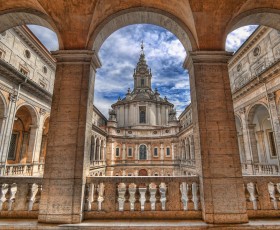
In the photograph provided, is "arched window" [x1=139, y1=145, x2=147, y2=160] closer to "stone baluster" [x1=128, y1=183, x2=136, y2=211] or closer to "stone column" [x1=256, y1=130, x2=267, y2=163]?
"stone column" [x1=256, y1=130, x2=267, y2=163]

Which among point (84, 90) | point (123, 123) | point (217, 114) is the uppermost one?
point (123, 123)

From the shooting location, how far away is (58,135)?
507cm

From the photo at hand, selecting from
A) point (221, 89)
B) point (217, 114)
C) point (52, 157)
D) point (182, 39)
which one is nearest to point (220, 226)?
point (217, 114)

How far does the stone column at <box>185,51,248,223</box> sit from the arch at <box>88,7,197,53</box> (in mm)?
932

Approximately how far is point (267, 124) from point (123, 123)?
32.3 meters

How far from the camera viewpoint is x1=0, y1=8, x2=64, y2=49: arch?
5875 millimetres

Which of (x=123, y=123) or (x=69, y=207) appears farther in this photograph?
(x=123, y=123)

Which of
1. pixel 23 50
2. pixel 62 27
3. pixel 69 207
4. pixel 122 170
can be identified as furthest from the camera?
pixel 122 170

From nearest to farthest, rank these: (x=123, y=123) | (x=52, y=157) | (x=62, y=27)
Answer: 1. (x=52, y=157)
2. (x=62, y=27)
3. (x=123, y=123)

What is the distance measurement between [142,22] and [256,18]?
13.2 ft

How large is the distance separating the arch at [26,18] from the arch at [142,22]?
126 cm

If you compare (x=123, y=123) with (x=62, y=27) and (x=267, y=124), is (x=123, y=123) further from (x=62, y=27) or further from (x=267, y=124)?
(x=62, y=27)

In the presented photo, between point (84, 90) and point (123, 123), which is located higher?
point (123, 123)

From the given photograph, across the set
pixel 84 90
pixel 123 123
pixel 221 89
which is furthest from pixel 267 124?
pixel 123 123
